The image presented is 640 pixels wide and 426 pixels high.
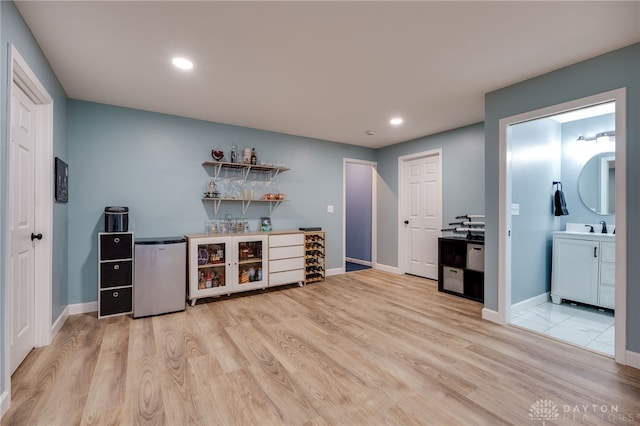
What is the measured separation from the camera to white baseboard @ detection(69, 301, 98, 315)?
320cm

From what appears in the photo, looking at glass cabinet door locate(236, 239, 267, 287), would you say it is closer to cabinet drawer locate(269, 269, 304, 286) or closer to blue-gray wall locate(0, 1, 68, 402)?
cabinet drawer locate(269, 269, 304, 286)

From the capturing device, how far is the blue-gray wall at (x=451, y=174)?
4148 millimetres

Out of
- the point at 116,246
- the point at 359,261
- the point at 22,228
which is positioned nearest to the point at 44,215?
the point at 22,228

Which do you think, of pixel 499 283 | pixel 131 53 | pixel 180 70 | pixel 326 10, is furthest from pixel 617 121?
pixel 131 53

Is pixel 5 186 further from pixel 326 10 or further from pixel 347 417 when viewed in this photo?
pixel 347 417

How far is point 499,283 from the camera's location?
296 centimetres

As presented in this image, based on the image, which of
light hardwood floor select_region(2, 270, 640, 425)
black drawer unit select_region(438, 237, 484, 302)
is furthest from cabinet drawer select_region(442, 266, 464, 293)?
light hardwood floor select_region(2, 270, 640, 425)

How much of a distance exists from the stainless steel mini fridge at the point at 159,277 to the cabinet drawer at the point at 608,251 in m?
4.72

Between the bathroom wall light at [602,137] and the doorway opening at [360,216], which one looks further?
the doorway opening at [360,216]

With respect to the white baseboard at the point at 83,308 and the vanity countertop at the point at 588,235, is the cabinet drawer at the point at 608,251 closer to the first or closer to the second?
the vanity countertop at the point at 588,235

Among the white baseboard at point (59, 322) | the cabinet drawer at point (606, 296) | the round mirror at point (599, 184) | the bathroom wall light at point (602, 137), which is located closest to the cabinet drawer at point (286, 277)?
the white baseboard at point (59, 322)

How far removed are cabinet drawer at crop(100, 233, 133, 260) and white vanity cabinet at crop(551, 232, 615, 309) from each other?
197 inches

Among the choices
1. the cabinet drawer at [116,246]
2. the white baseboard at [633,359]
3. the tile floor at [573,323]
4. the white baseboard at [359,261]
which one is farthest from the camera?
the white baseboard at [359,261]

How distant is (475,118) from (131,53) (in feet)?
12.9
